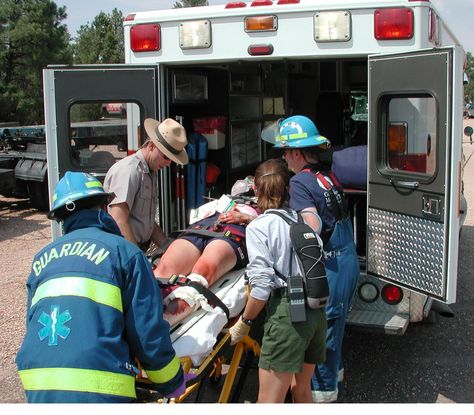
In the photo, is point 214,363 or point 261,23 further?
point 261,23

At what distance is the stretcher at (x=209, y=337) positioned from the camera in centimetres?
288

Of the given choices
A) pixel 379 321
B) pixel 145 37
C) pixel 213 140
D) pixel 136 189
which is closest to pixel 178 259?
pixel 136 189

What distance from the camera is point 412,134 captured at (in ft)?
13.0


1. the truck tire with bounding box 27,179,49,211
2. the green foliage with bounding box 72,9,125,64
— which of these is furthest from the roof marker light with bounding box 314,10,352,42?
the green foliage with bounding box 72,9,125,64

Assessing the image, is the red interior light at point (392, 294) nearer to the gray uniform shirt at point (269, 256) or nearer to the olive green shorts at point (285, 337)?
the olive green shorts at point (285, 337)

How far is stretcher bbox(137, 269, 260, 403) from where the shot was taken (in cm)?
288

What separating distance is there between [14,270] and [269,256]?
18.1 feet

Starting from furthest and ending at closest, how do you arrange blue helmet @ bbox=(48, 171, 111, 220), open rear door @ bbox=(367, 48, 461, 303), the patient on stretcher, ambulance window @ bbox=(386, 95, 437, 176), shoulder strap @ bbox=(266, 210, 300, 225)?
ambulance window @ bbox=(386, 95, 437, 176) < the patient on stretcher < open rear door @ bbox=(367, 48, 461, 303) < shoulder strap @ bbox=(266, 210, 300, 225) < blue helmet @ bbox=(48, 171, 111, 220)

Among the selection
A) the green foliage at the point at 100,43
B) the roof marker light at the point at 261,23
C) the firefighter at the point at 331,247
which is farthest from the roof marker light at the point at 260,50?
the green foliage at the point at 100,43

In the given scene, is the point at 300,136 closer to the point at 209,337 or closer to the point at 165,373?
the point at 209,337

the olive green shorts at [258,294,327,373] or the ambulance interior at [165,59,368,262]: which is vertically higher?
the ambulance interior at [165,59,368,262]

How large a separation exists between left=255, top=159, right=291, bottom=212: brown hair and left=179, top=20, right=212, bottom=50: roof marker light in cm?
160

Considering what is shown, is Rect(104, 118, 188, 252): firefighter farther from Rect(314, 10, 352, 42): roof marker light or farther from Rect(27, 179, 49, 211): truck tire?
Rect(27, 179, 49, 211): truck tire
